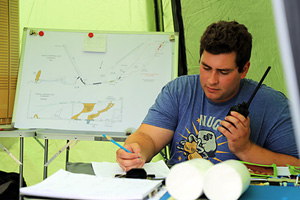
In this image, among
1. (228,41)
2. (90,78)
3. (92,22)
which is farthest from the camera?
(92,22)

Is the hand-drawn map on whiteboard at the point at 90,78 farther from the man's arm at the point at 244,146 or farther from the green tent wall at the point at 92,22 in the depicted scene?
the man's arm at the point at 244,146

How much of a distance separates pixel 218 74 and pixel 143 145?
1.27ft

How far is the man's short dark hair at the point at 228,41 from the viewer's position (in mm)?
1322

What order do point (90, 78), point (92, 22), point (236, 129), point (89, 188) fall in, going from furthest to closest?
point (92, 22) → point (90, 78) → point (236, 129) → point (89, 188)

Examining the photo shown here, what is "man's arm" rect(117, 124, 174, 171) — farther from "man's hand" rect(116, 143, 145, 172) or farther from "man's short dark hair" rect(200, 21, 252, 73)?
"man's short dark hair" rect(200, 21, 252, 73)

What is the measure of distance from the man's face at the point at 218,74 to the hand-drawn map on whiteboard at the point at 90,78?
2.58 feet

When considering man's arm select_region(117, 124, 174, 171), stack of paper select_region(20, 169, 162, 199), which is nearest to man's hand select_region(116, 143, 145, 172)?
man's arm select_region(117, 124, 174, 171)

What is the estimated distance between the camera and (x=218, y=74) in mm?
1365

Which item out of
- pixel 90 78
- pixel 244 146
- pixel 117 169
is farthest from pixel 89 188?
pixel 90 78

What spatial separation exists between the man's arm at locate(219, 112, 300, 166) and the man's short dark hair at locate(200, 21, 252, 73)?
27 centimetres

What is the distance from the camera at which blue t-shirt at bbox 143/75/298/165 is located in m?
1.37

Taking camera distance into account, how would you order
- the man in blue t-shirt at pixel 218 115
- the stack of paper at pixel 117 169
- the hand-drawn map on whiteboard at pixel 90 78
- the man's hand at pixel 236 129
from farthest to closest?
the hand-drawn map on whiteboard at pixel 90 78
the man in blue t-shirt at pixel 218 115
the man's hand at pixel 236 129
the stack of paper at pixel 117 169

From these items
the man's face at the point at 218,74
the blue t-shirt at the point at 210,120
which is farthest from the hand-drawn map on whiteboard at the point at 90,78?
the man's face at the point at 218,74

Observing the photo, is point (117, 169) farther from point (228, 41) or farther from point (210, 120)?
point (228, 41)
